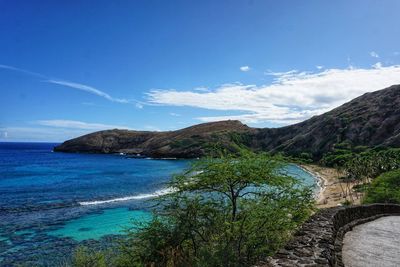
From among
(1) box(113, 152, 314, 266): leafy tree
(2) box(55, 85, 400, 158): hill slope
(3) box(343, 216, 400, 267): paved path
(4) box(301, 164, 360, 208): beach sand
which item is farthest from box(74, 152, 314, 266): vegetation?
(2) box(55, 85, 400, 158): hill slope

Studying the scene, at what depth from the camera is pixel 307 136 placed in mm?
137750

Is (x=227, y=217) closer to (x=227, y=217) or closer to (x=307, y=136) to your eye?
(x=227, y=217)

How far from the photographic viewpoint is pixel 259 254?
12.7m

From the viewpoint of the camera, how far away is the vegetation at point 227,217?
13094 millimetres

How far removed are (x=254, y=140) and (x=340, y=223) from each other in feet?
498

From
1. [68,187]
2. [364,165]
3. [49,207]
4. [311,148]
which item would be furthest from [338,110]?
[49,207]

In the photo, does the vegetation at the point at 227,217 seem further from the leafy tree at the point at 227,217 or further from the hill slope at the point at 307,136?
the hill slope at the point at 307,136

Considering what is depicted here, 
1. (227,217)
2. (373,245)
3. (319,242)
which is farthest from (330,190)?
(319,242)

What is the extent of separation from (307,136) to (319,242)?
132 meters

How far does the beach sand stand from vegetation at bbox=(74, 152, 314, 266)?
1065 inches

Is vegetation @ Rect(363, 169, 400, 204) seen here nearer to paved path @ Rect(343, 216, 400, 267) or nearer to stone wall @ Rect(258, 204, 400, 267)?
paved path @ Rect(343, 216, 400, 267)

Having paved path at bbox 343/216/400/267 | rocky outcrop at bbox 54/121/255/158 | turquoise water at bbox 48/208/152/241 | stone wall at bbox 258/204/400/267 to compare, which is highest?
rocky outcrop at bbox 54/121/255/158

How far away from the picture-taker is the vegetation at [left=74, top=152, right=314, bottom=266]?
13094 millimetres

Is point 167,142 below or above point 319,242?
above
